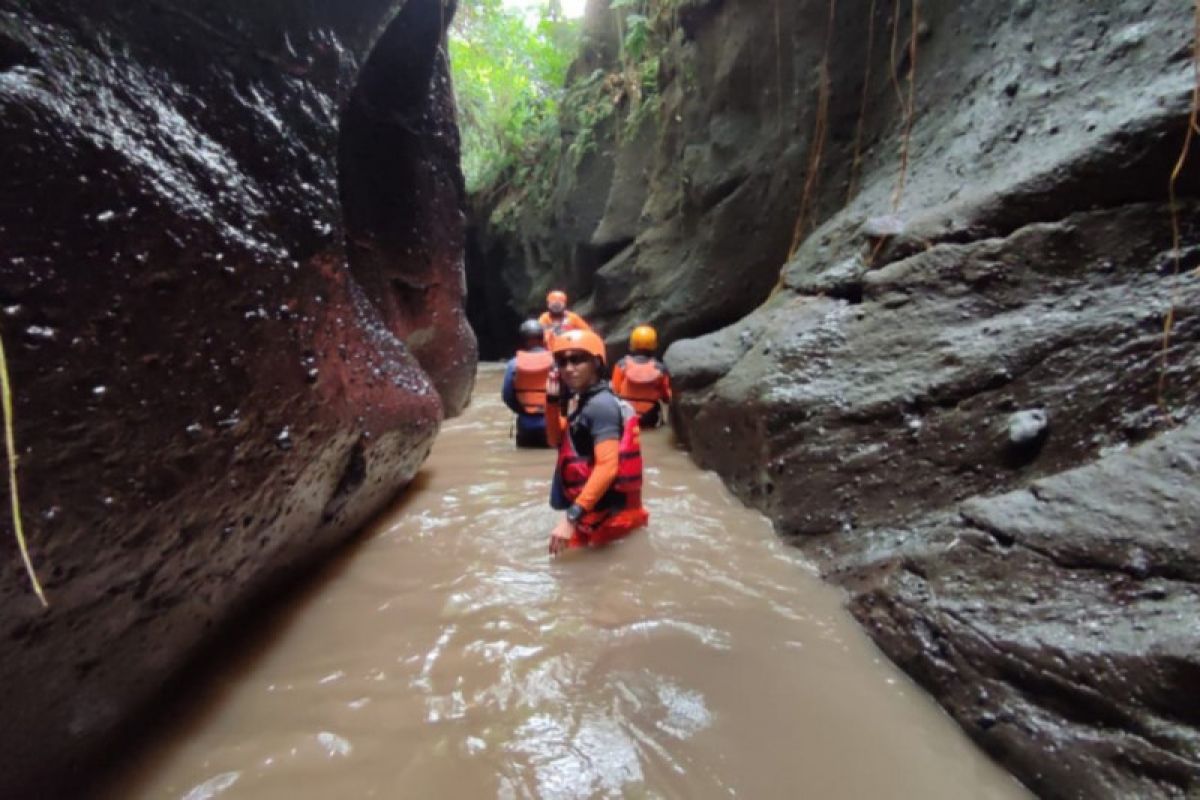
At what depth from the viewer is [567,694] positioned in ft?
7.53

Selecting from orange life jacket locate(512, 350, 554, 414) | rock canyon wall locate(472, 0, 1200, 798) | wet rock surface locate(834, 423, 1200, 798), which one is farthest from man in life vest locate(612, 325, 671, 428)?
wet rock surface locate(834, 423, 1200, 798)

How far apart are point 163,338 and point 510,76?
610 inches

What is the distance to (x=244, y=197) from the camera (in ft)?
8.21

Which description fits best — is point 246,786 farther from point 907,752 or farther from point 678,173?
point 678,173

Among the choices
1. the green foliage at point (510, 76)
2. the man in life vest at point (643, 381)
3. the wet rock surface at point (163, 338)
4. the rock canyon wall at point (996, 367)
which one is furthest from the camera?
the green foliage at point (510, 76)

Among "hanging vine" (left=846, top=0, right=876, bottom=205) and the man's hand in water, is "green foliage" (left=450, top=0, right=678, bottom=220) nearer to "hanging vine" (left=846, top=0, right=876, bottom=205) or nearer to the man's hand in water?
"hanging vine" (left=846, top=0, right=876, bottom=205)

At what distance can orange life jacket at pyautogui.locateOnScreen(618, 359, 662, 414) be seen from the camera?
7.16 m

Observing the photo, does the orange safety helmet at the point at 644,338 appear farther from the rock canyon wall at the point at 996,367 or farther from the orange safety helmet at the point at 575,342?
the orange safety helmet at the point at 575,342

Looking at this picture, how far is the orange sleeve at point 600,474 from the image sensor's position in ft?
11.3

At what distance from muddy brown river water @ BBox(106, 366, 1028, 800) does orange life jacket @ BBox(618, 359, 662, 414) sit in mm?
3650

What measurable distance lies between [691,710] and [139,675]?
192 centimetres

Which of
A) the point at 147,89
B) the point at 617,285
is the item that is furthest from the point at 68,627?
the point at 617,285

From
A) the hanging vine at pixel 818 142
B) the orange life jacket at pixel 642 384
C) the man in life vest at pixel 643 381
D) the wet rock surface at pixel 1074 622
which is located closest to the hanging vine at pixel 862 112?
the hanging vine at pixel 818 142

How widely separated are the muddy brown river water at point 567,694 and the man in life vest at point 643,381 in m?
3.66
